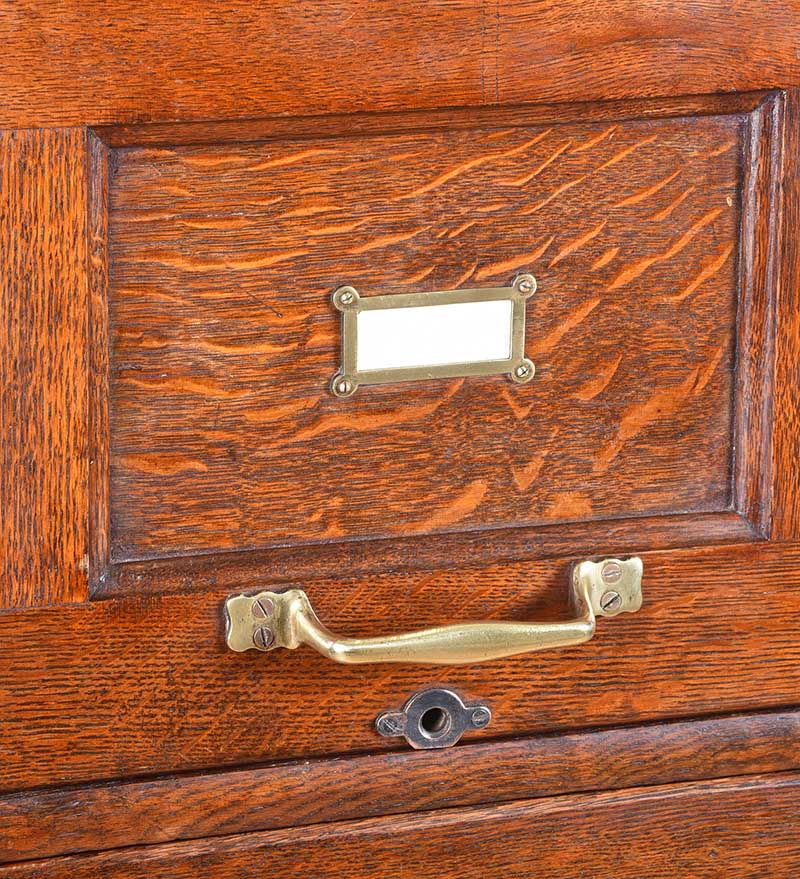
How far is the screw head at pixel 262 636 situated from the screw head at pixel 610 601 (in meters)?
0.16

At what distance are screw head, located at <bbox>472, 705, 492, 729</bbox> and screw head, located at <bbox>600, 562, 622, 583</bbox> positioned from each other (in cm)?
→ 8

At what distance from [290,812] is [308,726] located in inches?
1.6

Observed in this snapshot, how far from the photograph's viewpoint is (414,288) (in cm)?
73

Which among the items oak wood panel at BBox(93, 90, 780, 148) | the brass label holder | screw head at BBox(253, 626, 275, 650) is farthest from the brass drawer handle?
oak wood panel at BBox(93, 90, 780, 148)

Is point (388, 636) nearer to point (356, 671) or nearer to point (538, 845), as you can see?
point (356, 671)

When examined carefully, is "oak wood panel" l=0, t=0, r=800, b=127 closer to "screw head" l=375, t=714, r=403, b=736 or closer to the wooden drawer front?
the wooden drawer front

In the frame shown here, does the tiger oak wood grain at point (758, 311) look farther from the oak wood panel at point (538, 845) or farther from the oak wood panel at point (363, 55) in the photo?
the oak wood panel at point (538, 845)

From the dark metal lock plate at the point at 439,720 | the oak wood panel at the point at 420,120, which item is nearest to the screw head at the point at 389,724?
the dark metal lock plate at the point at 439,720

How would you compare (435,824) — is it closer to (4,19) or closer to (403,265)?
(403,265)

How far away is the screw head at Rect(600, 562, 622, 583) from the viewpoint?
0.78 meters

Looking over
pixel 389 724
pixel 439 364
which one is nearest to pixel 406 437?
pixel 439 364

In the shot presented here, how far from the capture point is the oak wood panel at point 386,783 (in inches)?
29.6

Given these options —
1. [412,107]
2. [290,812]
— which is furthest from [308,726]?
[412,107]

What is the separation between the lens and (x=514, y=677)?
2.60 feet
